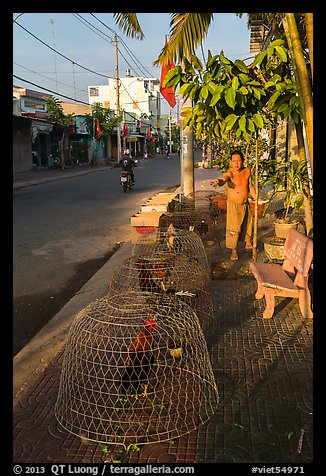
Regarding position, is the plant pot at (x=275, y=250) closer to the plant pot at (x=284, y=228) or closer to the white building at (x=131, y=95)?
the plant pot at (x=284, y=228)

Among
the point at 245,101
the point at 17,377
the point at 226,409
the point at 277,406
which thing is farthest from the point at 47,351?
the point at 245,101

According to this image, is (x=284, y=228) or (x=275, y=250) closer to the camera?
(x=275, y=250)

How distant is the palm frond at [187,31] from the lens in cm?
689

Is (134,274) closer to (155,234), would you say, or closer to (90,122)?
(155,234)

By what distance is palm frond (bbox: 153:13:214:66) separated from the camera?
689 cm

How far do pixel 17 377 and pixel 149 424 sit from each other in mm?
1520

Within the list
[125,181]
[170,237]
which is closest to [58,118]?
[125,181]

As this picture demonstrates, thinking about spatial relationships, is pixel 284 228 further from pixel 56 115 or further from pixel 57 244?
pixel 56 115

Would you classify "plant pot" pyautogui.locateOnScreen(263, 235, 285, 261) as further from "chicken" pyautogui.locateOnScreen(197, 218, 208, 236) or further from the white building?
the white building

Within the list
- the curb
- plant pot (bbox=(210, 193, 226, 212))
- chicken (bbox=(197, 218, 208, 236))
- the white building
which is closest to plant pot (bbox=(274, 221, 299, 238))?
chicken (bbox=(197, 218, 208, 236))

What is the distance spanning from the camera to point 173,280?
5.01 m

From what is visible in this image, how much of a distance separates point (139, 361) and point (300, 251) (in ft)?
7.80

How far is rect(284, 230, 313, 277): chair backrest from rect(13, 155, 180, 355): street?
3.14 m

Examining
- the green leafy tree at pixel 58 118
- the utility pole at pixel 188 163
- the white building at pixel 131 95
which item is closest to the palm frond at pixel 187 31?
the utility pole at pixel 188 163
